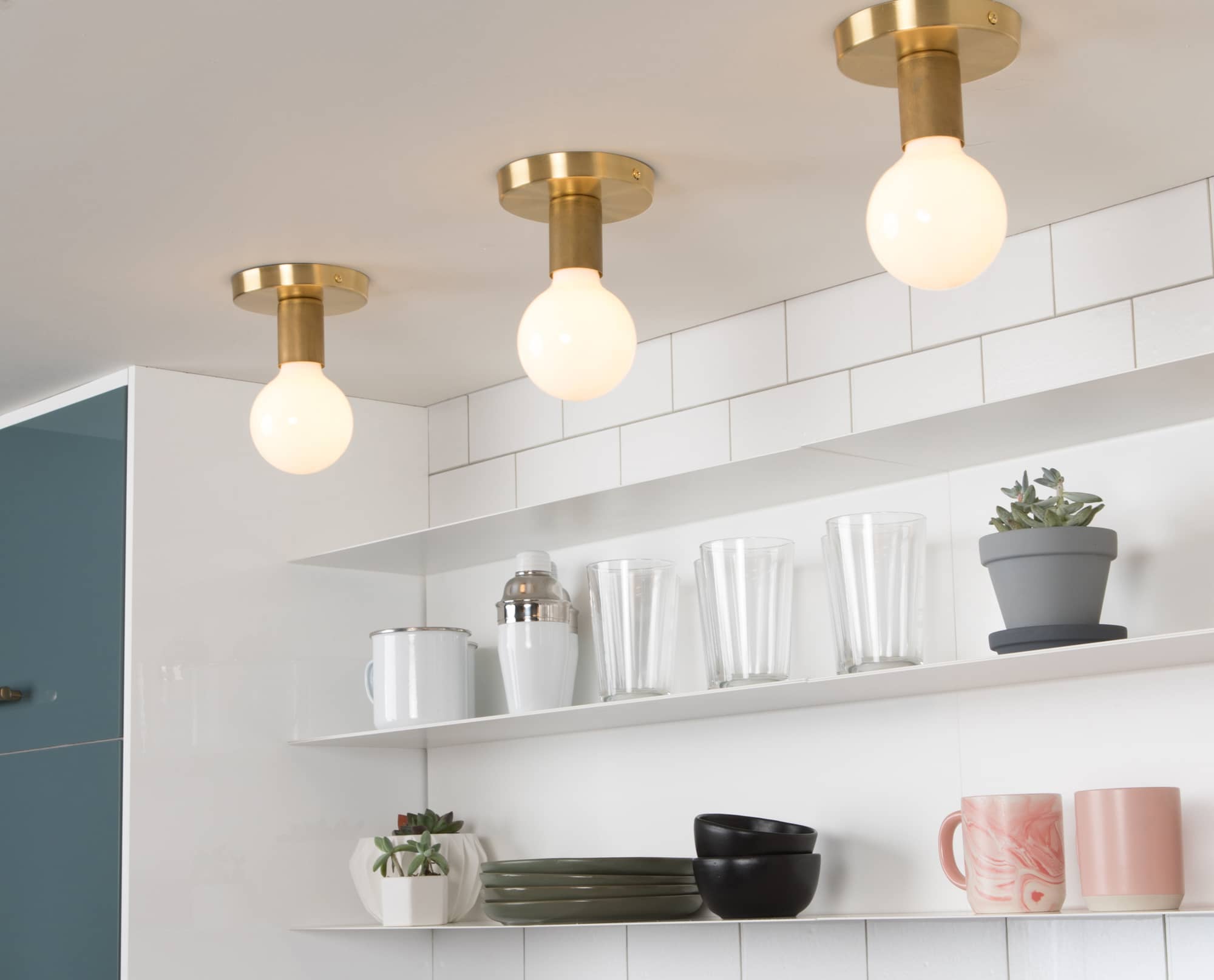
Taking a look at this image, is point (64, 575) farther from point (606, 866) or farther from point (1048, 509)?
point (1048, 509)

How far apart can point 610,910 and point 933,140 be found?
3.41 ft

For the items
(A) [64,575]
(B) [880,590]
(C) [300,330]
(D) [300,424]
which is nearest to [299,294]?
(C) [300,330]

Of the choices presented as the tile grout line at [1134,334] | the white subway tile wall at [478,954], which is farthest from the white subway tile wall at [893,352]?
the white subway tile wall at [478,954]

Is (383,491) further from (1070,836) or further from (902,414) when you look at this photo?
(1070,836)

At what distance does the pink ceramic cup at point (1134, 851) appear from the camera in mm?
1439

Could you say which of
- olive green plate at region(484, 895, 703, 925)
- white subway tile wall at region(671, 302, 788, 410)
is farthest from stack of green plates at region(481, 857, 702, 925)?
white subway tile wall at region(671, 302, 788, 410)

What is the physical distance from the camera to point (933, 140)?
49.6 inches

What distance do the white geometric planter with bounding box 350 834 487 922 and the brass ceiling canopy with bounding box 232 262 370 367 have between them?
2.48 ft

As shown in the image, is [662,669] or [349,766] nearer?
[662,669]

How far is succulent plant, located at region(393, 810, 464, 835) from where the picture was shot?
222 centimetres

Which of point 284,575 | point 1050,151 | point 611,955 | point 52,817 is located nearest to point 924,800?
point 611,955

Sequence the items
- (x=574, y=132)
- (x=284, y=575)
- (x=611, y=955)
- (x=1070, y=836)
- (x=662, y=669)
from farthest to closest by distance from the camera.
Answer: (x=284, y=575) → (x=611, y=955) → (x=662, y=669) → (x=1070, y=836) → (x=574, y=132)

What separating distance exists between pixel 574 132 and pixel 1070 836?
900 millimetres

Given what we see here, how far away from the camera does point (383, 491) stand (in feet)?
8.12
